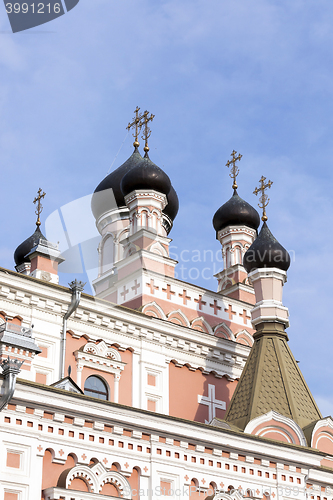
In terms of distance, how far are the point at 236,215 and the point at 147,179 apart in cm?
308

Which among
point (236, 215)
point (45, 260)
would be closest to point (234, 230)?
point (236, 215)

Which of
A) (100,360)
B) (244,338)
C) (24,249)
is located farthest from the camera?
(24,249)

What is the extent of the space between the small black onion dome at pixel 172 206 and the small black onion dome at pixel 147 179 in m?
2.83

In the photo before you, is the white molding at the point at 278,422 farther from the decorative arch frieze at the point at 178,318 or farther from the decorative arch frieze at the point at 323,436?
the decorative arch frieze at the point at 178,318

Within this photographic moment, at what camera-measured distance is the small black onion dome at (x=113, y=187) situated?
17.9 m

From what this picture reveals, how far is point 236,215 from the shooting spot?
1727 cm

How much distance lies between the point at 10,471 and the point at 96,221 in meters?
11.2

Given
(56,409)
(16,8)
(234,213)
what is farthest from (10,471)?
(234,213)

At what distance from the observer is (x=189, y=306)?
13.9 meters

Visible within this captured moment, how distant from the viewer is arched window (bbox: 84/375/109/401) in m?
11.3

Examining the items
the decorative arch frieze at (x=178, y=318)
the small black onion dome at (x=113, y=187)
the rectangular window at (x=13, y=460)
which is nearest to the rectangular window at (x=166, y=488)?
the rectangular window at (x=13, y=460)

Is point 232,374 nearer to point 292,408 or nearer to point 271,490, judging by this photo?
point 292,408

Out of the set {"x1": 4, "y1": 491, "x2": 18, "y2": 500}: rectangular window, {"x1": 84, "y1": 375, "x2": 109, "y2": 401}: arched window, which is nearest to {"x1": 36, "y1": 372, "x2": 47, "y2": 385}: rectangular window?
{"x1": 84, "y1": 375, "x2": 109, "y2": 401}: arched window

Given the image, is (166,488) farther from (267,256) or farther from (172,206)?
(172,206)
